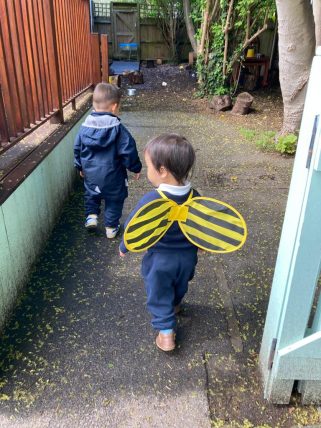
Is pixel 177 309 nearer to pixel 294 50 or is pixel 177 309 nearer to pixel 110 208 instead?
pixel 110 208

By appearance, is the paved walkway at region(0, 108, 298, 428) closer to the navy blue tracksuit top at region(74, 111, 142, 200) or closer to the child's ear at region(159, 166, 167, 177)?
the navy blue tracksuit top at region(74, 111, 142, 200)

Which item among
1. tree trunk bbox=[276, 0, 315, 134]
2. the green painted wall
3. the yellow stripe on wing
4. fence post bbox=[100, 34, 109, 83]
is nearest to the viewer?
the yellow stripe on wing

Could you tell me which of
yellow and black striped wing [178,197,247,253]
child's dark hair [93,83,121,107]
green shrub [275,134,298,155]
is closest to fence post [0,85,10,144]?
child's dark hair [93,83,121,107]

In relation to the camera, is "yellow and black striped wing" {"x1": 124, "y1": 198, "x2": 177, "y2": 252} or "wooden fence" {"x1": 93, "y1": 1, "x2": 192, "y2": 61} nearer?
"yellow and black striped wing" {"x1": 124, "y1": 198, "x2": 177, "y2": 252}

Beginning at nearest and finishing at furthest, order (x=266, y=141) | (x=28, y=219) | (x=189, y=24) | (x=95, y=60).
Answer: (x=28, y=219) < (x=266, y=141) < (x=95, y=60) < (x=189, y=24)

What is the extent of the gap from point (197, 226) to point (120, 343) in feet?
2.90

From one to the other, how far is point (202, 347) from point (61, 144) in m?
2.48

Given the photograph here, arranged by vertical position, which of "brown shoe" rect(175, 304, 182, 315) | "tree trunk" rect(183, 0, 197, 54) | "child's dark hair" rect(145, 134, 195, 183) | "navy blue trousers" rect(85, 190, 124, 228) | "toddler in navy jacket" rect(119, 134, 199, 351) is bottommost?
"brown shoe" rect(175, 304, 182, 315)

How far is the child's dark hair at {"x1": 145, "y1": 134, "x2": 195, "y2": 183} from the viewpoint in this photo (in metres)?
1.92

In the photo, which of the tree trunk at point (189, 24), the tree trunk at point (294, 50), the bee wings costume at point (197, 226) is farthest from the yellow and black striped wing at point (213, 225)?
the tree trunk at point (189, 24)

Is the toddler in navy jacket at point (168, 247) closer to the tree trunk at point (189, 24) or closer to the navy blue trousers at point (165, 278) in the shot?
the navy blue trousers at point (165, 278)

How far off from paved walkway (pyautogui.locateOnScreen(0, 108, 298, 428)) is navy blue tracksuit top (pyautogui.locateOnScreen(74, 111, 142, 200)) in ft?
1.64

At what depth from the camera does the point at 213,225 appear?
195 cm

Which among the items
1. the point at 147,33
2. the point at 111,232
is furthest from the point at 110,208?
the point at 147,33
